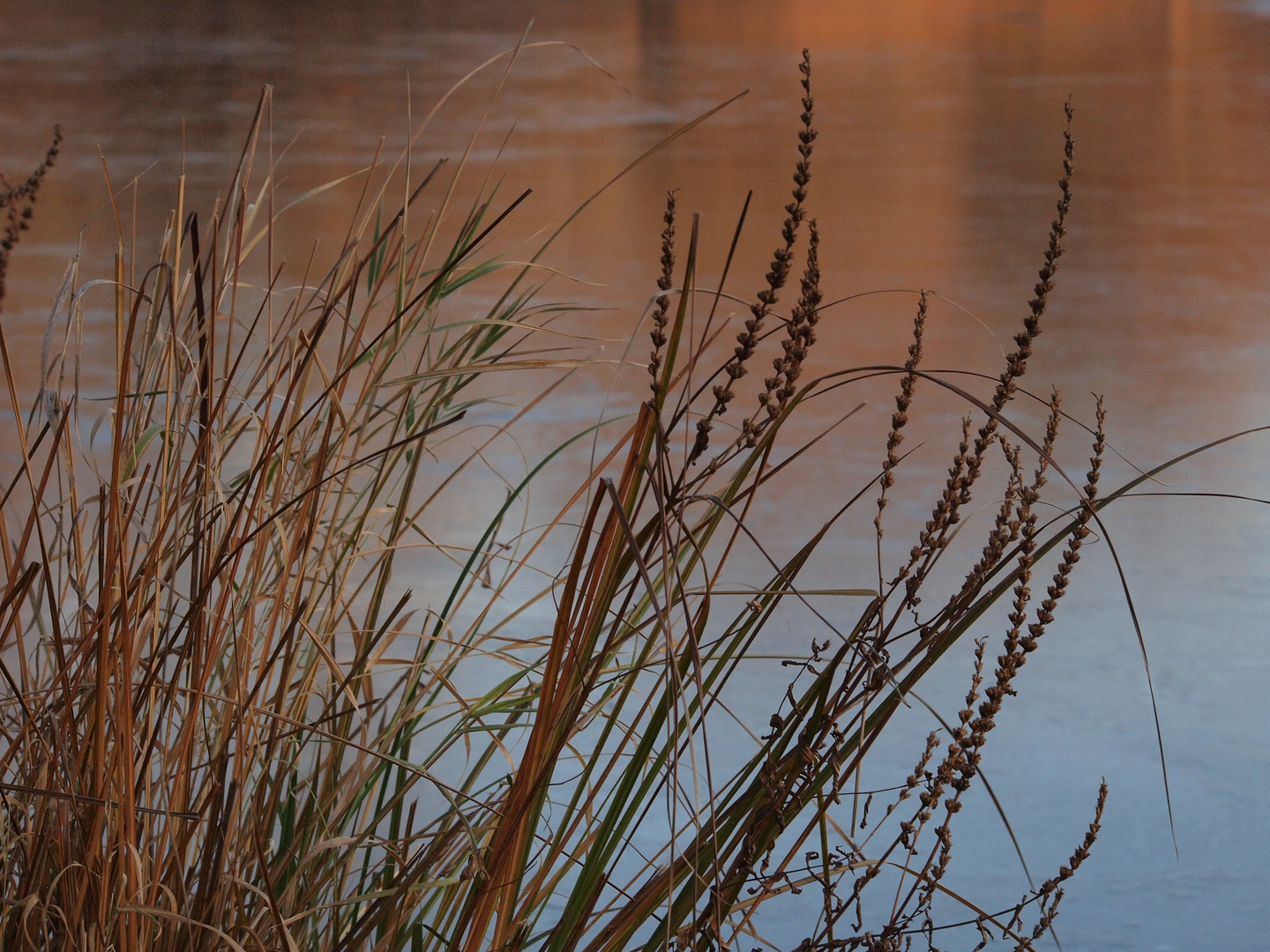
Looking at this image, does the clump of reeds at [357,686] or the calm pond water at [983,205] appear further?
the calm pond water at [983,205]

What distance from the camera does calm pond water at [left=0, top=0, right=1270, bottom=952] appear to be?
1619 mm

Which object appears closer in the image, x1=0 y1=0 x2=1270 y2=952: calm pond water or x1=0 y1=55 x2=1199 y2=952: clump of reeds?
x1=0 y1=55 x2=1199 y2=952: clump of reeds

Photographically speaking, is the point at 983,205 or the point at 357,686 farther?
the point at 983,205

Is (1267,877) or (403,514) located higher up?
(403,514)

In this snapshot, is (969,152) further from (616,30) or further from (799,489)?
(616,30)

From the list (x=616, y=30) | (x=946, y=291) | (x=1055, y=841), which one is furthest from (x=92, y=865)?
(x=616, y=30)

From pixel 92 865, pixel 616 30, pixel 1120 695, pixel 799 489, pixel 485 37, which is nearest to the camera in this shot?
pixel 92 865

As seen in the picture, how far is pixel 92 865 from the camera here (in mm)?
668

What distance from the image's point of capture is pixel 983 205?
15.8ft

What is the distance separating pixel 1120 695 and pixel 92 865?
1435 mm

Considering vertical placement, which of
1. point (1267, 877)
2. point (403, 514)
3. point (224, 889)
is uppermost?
point (403, 514)

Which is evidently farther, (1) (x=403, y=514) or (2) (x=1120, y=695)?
(2) (x=1120, y=695)

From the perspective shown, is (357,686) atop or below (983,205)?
atop

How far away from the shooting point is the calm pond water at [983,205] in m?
1.62
